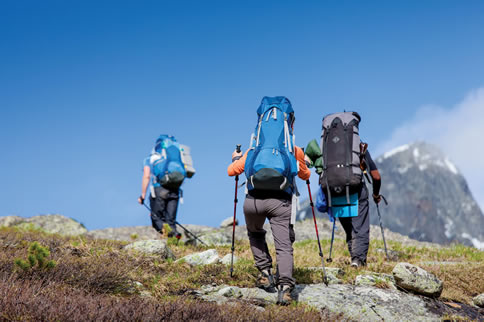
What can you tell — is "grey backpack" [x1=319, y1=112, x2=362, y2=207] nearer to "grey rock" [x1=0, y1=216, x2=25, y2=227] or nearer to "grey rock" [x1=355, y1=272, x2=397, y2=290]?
"grey rock" [x1=355, y1=272, x2=397, y2=290]

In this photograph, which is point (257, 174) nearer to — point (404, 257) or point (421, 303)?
point (421, 303)

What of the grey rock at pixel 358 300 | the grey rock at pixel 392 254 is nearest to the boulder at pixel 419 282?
the grey rock at pixel 358 300

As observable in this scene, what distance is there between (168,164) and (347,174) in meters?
6.39

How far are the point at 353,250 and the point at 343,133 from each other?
2.36 meters

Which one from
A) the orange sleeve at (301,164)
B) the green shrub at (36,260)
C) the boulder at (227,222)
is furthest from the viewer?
the boulder at (227,222)

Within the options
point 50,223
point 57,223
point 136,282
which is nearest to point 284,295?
point 136,282

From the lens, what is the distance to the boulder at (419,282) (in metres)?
7.06

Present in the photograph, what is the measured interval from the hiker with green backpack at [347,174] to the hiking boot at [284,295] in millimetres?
2796

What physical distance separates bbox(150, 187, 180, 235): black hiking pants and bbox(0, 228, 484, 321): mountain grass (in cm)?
251

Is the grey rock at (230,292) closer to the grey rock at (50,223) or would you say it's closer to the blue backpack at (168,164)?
the blue backpack at (168,164)

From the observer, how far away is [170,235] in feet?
43.6

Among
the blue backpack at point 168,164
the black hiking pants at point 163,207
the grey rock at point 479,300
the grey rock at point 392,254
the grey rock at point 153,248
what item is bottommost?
the grey rock at point 479,300

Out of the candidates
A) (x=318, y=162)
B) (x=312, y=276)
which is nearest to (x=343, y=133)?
(x=318, y=162)

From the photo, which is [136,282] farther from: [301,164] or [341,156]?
[341,156]
